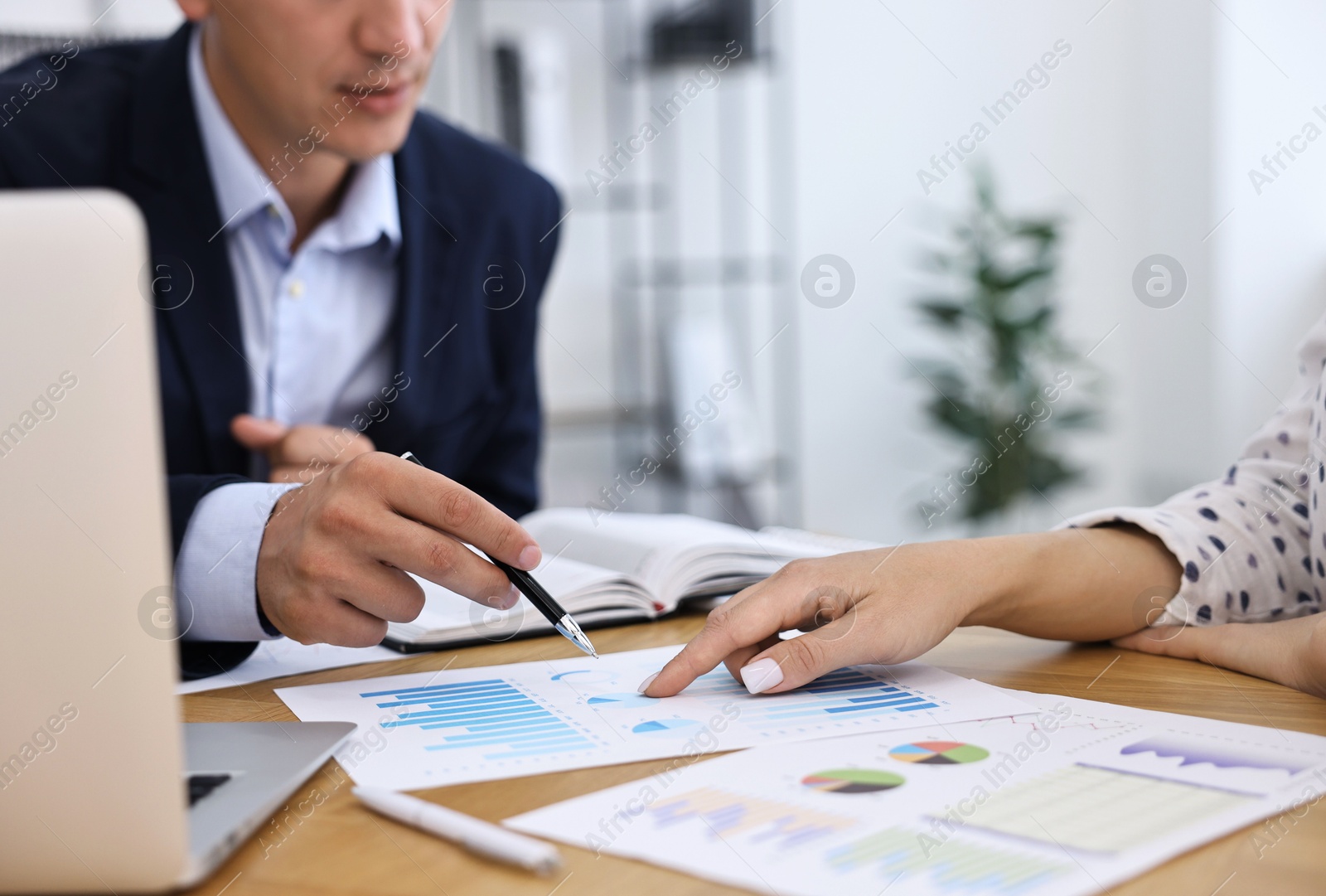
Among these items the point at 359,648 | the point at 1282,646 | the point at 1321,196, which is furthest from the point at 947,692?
the point at 1321,196

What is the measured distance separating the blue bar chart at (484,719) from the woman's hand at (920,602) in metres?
0.09

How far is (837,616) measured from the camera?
0.76 m

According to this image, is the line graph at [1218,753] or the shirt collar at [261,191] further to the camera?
the shirt collar at [261,191]

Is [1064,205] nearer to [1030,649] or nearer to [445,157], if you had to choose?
[445,157]

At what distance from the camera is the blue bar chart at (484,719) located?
64 centimetres

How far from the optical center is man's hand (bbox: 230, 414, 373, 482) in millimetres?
1216

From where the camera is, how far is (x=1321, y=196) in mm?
2641

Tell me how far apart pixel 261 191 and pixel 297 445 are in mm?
390

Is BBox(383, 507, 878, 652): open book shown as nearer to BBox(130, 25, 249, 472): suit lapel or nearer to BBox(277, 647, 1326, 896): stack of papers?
BBox(277, 647, 1326, 896): stack of papers
